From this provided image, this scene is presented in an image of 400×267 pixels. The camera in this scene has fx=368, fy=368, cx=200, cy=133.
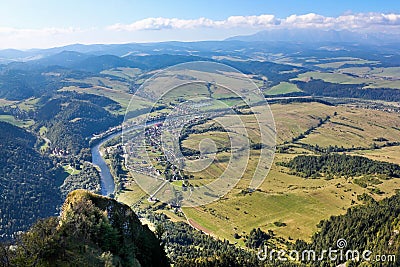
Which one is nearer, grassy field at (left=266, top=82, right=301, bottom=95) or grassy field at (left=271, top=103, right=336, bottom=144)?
grassy field at (left=271, top=103, right=336, bottom=144)

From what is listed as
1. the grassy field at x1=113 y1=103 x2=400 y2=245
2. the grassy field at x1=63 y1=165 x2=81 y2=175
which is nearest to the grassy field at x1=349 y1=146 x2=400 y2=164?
the grassy field at x1=113 y1=103 x2=400 y2=245

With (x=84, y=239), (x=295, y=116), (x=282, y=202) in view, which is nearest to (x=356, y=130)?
(x=295, y=116)

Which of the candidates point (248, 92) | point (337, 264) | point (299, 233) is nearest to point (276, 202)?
point (299, 233)

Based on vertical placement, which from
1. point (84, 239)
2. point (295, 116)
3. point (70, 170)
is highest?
point (84, 239)

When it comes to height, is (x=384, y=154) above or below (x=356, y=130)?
below

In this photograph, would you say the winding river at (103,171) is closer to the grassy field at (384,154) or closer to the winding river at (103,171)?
the winding river at (103,171)

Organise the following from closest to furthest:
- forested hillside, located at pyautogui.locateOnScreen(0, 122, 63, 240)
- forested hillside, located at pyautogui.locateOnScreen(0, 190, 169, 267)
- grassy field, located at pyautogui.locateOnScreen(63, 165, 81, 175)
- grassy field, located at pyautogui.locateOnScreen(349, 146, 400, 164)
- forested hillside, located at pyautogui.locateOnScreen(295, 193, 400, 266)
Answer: forested hillside, located at pyautogui.locateOnScreen(0, 190, 169, 267)
forested hillside, located at pyautogui.locateOnScreen(295, 193, 400, 266)
forested hillside, located at pyautogui.locateOnScreen(0, 122, 63, 240)
grassy field, located at pyautogui.locateOnScreen(349, 146, 400, 164)
grassy field, located at pyautogui.locateOnScreen(63, 165, 81, 175)

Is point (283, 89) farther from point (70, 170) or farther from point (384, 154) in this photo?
point (70, 170)

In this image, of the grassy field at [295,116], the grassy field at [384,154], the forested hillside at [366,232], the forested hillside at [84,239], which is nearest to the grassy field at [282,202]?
the grassy field at [384,154]

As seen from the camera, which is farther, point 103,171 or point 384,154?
point 384,154

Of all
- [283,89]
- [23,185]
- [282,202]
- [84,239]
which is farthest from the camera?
[283,89]

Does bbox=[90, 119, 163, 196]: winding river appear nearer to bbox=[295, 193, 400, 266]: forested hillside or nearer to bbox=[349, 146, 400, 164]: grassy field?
bbox=[295, 193, 400, 266]: forested hillside
